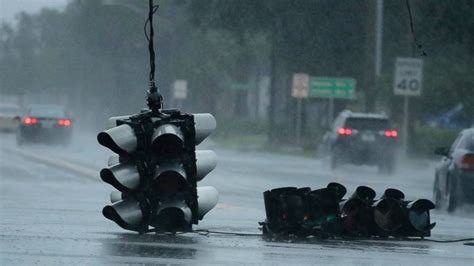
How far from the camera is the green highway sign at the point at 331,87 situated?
5653 cm

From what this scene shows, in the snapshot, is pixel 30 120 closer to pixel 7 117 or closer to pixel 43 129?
pixel 43 129

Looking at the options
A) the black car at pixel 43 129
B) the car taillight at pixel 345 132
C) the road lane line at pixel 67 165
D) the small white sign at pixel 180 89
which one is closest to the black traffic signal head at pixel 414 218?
the road lane line at pixel 67 165

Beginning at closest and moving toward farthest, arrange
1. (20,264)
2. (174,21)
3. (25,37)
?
1. (20,264)
2. (174,21)
3. (25,37)

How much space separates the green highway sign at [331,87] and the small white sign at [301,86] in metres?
1.25

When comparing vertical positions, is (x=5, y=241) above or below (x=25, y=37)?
below

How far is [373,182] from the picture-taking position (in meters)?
34.5

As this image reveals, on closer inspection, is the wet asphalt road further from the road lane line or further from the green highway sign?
the green highway sign

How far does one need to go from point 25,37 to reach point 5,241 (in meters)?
119

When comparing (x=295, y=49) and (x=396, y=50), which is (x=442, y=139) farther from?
(x=295, y=49)

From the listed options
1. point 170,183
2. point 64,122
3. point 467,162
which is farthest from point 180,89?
point 170,183

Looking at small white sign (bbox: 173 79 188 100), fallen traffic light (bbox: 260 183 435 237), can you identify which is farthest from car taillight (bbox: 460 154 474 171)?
small white sign (bbox: 173 79 188 100)

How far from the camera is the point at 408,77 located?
39.9 metres

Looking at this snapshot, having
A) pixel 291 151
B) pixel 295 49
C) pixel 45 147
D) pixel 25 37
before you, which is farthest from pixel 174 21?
pixel 25 37

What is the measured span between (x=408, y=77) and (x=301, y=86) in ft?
50.4
